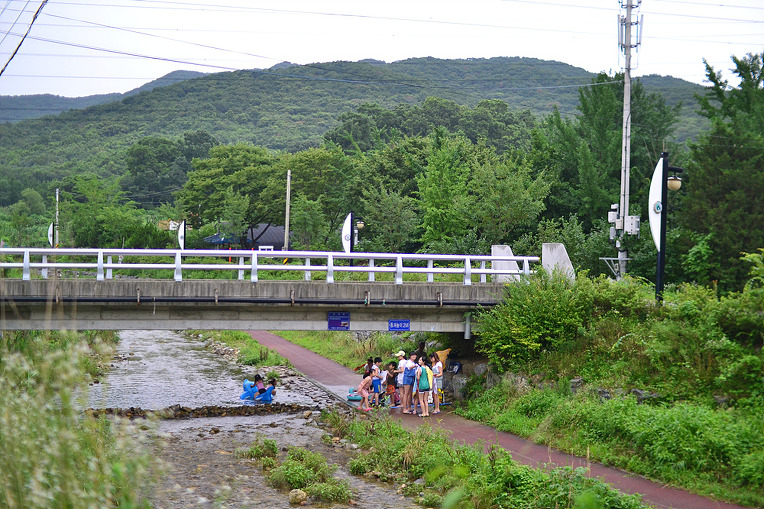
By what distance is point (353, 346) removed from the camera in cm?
2909

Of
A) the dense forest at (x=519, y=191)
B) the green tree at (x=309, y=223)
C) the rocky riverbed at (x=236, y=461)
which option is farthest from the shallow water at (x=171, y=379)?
the green tree at (x=309, y=223)

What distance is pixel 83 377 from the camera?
532cm

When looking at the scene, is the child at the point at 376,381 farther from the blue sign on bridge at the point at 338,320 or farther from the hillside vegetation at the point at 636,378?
the hillside vegetation at the point at 636,378

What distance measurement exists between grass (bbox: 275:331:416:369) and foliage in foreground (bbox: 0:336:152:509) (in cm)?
1815

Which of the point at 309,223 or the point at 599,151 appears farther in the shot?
the point at 309,223

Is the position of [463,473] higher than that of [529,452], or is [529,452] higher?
[463,473]

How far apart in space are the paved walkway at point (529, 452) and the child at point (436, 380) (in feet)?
0.92

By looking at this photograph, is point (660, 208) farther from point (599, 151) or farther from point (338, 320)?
point (599, 151)

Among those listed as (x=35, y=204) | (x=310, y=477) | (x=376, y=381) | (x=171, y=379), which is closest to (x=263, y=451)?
(x=310, y=477)

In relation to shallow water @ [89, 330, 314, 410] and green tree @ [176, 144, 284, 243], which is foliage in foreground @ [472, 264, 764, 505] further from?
green tree @ [176, 144, 284, 243]

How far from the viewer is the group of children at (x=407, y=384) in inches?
706

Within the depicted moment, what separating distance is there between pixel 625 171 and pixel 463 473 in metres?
16.7

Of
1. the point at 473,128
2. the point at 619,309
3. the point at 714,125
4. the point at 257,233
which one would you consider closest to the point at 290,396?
the point at 619,309

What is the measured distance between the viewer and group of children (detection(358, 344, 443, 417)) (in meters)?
17.9
